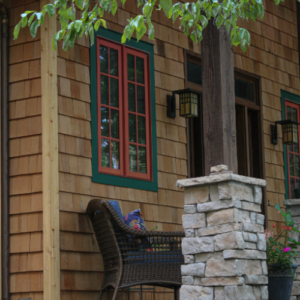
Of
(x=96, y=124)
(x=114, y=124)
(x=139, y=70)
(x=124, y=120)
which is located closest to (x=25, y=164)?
(x=96, y=124)

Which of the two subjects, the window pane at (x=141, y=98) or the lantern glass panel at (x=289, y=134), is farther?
the lantern glass panel at (x=289, y=134)

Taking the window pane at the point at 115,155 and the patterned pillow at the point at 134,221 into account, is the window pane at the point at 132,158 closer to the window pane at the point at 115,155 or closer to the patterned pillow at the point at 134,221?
the window pane at the point at 115,155

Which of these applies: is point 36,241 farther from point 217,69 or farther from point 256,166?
point 256,166

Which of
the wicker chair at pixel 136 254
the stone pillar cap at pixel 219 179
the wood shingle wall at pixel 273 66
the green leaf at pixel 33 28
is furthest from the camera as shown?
the wood shingle wall at pixel 273 66

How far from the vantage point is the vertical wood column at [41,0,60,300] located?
5375mm

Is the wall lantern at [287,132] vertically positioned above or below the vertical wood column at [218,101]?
above

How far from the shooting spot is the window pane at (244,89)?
8.20 m

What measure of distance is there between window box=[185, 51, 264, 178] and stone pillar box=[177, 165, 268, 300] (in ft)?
9.12

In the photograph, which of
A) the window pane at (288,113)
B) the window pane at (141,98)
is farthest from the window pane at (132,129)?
the window pane at (288,113)

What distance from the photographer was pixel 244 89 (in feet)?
27.3

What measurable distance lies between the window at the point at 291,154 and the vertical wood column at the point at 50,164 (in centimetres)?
420

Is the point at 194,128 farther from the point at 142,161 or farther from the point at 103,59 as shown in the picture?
the point at 103,59

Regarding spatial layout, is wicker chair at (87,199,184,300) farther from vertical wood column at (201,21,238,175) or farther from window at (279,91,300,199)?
window at (279,91,300,199)

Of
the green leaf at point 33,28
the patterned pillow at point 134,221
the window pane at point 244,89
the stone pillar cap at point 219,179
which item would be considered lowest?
the patterned pillow at point 134,221
